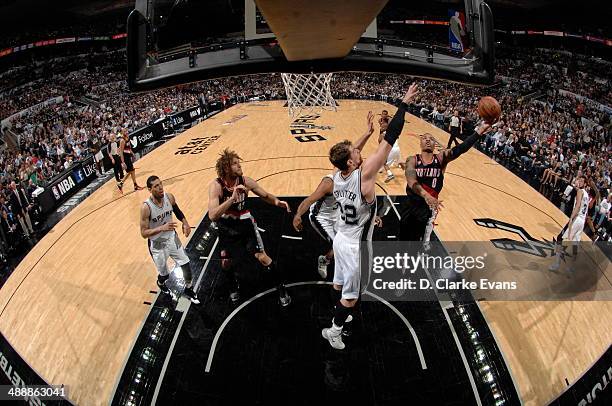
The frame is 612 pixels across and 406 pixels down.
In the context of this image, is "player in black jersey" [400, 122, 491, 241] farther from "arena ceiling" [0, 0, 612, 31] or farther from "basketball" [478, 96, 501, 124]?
"arena ceiling" [0, 0, 612, 31]

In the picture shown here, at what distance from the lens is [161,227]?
4.87 metres

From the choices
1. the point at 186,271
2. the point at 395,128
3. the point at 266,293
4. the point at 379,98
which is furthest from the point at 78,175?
the point at 379,98

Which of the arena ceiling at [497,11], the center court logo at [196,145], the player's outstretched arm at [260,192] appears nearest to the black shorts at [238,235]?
the player's outstretched arm at [260,192]

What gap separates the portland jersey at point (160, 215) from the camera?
196 inches

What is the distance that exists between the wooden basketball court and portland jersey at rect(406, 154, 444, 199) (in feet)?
6.10

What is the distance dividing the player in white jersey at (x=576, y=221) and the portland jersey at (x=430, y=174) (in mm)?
2225

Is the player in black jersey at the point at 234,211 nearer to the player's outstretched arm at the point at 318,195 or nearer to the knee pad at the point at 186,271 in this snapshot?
the player's outstretched arm at the point at 318,195

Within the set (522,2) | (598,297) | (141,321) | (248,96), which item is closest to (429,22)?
(598,297)

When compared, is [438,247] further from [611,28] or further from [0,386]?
[611,28]

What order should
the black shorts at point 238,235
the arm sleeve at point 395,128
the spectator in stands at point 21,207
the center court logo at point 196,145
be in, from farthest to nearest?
1. the center court logo at point 196,145
2. the spectator in stands at point 21,207
3. the black shorts at point 238,235
4. the arm sleeve at point 395,128

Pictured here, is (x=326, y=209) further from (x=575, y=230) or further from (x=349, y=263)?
(x=575, y=230)

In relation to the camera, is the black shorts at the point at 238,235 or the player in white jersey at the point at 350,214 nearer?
the player in white jersey at the point at 350,214

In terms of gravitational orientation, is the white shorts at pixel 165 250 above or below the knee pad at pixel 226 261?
above

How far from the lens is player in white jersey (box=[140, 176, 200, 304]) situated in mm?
4871
